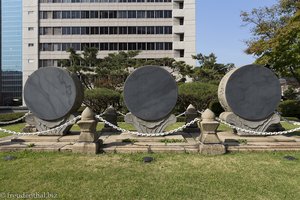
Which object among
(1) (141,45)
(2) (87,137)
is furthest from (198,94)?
(1) (141,45)

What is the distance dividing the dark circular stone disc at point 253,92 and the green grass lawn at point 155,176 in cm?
247

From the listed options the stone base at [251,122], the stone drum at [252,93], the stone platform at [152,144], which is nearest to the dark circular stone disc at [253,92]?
the stone drum at [252,93]

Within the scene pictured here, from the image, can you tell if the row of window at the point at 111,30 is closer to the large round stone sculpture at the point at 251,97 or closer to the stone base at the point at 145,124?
the large round stone sculpture at the point at 251,97

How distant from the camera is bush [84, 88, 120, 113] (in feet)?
69.1

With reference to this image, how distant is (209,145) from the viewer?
8.24 m

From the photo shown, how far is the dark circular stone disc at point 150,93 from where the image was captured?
33.4 ft

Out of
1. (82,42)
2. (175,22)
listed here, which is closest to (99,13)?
(82,42)

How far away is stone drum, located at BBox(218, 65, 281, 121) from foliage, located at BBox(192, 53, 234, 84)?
72.2 ft

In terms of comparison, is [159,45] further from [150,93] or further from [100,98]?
[150,93]

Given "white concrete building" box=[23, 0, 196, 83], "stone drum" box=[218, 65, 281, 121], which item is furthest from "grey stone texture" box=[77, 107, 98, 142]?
"white concrete building" box=[23, 0, 196, 83]

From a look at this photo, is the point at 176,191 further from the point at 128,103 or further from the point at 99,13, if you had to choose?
the point at 99,13

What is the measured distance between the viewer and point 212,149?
821 cm

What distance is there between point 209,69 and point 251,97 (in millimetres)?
25932

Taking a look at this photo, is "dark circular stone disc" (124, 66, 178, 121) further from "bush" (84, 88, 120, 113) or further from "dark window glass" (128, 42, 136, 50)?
"dark window glass" (128, 42, 136, 50)
